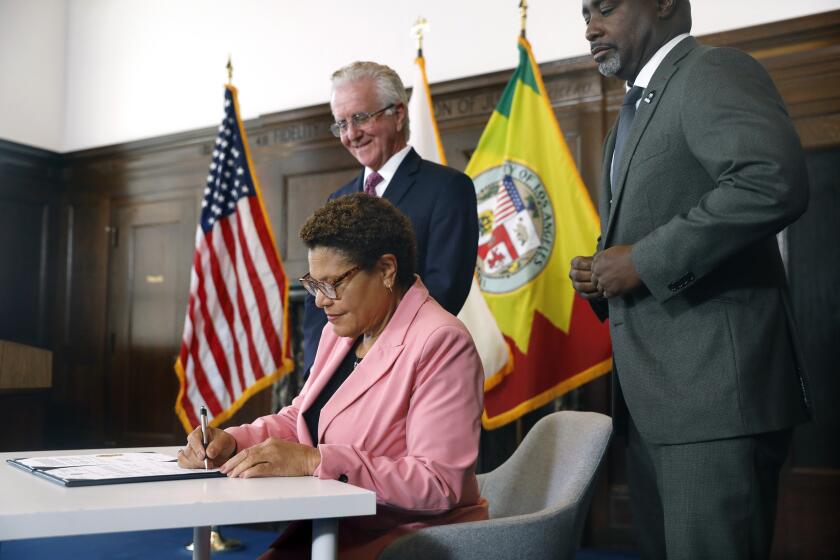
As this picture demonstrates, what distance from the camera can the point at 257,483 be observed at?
4.39ft

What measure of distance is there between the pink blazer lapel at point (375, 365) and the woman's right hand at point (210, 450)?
0.61 ft

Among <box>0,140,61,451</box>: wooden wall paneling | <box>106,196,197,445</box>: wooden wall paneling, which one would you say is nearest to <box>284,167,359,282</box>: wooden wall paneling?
<box>106,196,197,445</box>: wooden wall paneling

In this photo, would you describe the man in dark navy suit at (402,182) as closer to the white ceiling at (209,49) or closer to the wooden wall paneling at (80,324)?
the white ceiling at (209,49)

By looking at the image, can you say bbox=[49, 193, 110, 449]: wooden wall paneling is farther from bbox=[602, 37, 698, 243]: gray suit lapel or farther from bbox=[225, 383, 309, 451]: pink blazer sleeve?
bbox=[602, 37, 698, 243]: gray suit lapel

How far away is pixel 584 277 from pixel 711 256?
0.28 meters

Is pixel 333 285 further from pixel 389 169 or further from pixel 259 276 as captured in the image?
pixel 259 276

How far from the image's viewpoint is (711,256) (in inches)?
59.7

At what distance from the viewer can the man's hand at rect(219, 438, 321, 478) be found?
141 centimetres

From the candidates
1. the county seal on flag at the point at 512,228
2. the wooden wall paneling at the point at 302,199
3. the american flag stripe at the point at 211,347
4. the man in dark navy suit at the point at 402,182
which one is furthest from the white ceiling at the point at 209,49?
the man in dark navy suit at the point at 402,182

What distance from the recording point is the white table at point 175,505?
41.5 inches

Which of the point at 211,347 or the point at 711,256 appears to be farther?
the point at 211,347

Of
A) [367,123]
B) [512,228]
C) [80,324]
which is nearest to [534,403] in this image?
[512,228]

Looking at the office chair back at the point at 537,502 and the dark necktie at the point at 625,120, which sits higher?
the dark necktie at the point at 625,120

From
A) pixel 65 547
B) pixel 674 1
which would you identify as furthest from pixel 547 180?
pixel 65 547
